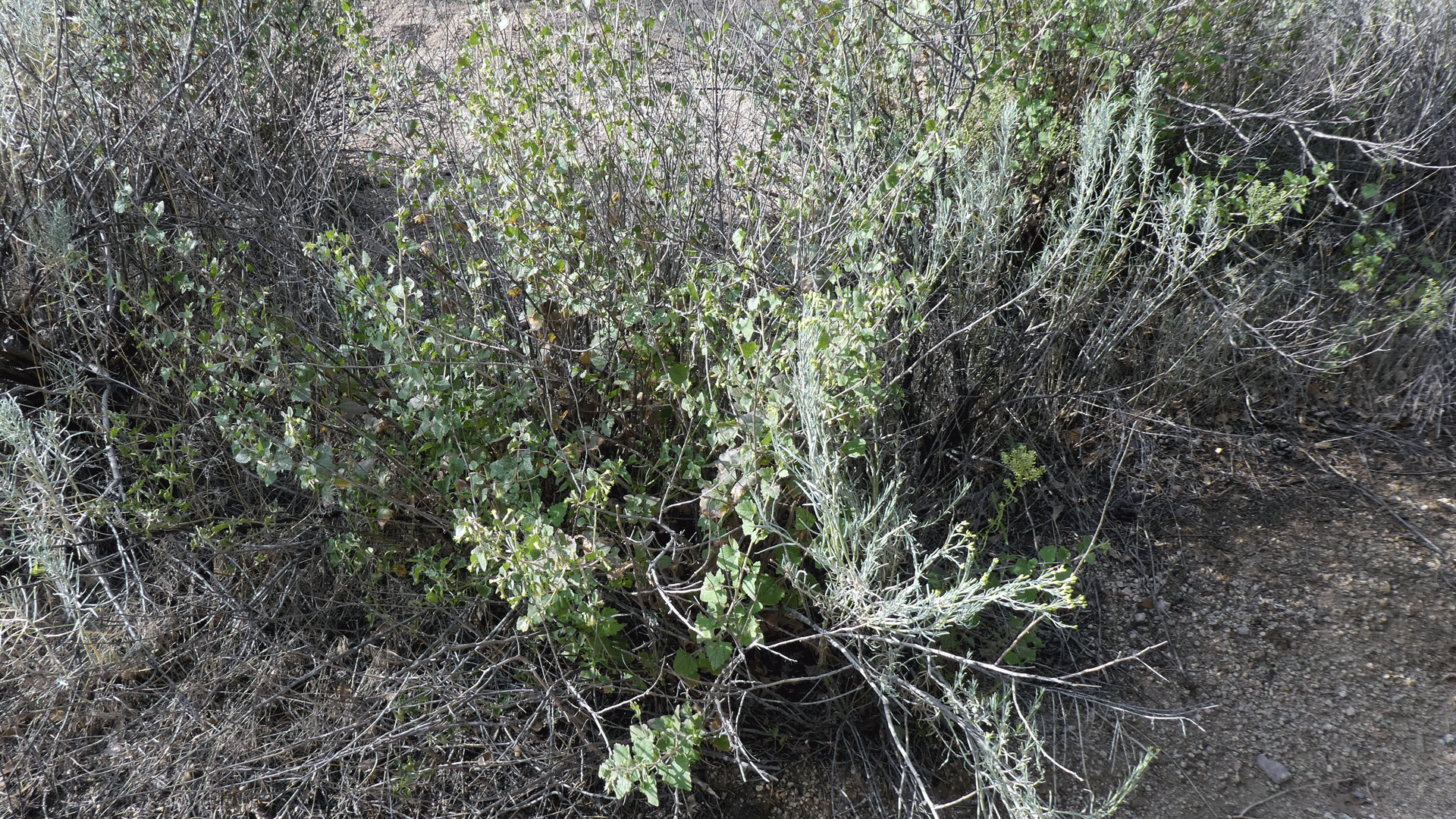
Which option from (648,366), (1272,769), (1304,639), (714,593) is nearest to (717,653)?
(714,593)

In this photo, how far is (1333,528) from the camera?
2.93m

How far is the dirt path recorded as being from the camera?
2299mm

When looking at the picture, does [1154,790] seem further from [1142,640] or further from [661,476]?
[661,476]

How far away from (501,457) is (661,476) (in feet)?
1.34

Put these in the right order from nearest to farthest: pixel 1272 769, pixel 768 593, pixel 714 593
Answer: pixel 714 593, pixel 768 593, pixel 1272 769

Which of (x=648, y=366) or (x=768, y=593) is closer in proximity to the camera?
(x=768, y=593)

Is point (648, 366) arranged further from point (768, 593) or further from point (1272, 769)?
point (1272, 769)

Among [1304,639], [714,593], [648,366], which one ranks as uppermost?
[648,366]

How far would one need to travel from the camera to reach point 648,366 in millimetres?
2387

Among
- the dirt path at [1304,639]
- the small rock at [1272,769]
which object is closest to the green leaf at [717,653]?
the dirt path at [1304,639]

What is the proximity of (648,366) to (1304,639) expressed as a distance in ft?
6.72

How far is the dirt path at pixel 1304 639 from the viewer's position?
2299mm

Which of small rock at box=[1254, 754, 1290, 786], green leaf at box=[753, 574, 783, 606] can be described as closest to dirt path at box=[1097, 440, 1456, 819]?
small rock at box=[1254, 754, 1290, 786]

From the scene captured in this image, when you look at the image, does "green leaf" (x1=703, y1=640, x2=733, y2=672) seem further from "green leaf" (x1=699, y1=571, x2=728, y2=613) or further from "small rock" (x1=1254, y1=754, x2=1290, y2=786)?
"small rock" (x1=1254, y1=754, x2=1290, y2=786)
